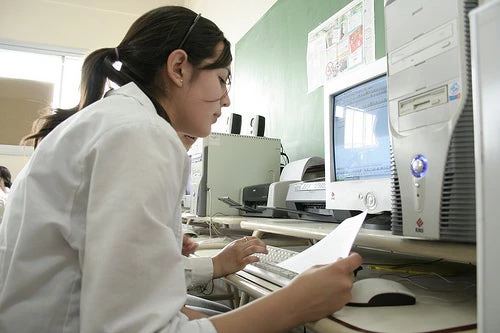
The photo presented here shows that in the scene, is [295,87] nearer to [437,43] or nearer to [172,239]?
[437,43]

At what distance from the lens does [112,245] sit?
0.48 meters

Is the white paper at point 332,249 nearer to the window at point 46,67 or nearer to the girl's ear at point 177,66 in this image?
the girl's ear at point 177,66

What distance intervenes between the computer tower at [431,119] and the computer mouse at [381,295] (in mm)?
95

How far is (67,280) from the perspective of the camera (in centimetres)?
58

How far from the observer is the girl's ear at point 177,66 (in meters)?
0.83

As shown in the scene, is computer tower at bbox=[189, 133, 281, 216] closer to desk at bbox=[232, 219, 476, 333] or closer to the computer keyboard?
the computer keyboard

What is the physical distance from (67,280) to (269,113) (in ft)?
6.76

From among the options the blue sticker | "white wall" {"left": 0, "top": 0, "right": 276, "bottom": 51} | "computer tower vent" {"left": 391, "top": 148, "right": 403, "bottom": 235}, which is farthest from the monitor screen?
"white wall" {"left": 0, "top": 0, "right": 276, "bottom": 51}

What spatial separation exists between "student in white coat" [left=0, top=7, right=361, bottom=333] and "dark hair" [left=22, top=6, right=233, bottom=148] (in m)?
0.15

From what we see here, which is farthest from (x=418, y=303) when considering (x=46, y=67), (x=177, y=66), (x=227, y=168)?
(x=46, y=67)

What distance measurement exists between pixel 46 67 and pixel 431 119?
4391mm

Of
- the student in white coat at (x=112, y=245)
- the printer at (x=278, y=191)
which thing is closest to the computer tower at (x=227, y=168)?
the printer at (x=278, y=191)

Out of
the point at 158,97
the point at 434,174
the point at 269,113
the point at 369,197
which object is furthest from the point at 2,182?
the point at 434,174

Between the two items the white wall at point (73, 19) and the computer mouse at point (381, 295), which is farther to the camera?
the white wall at point (73, 19)
